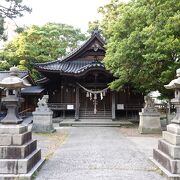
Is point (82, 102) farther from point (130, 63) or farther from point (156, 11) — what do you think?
point (156, 11)

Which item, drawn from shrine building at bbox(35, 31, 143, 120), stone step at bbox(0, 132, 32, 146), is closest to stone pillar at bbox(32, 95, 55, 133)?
shrine building at bbox(35, 31, 143, 120)

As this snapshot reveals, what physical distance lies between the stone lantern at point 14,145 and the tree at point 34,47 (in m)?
22.0

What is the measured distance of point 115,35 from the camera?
17.7 m

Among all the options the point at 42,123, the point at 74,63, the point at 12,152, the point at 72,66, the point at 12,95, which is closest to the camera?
the point at 12,152

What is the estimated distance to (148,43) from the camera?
13.8 meters

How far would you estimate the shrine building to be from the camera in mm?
25938

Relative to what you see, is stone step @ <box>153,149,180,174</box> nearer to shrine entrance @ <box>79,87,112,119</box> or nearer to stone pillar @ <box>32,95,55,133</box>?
stone pillar @ <box>32,95,55,133</box>

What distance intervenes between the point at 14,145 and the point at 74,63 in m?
22.0

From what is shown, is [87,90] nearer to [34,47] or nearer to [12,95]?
[34,47]

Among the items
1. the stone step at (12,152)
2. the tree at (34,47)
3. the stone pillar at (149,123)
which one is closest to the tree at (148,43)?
the stone pillar at (149,123)

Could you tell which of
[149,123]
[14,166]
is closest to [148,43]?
[149,123]

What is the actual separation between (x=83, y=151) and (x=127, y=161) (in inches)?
89.4

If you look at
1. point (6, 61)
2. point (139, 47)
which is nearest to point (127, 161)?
point (139, 47)

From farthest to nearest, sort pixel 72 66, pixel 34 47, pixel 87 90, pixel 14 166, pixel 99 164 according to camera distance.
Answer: pixel 34 47, pixel 72 66, pixel 87 90, pixel 99 164, pixel 14 166
